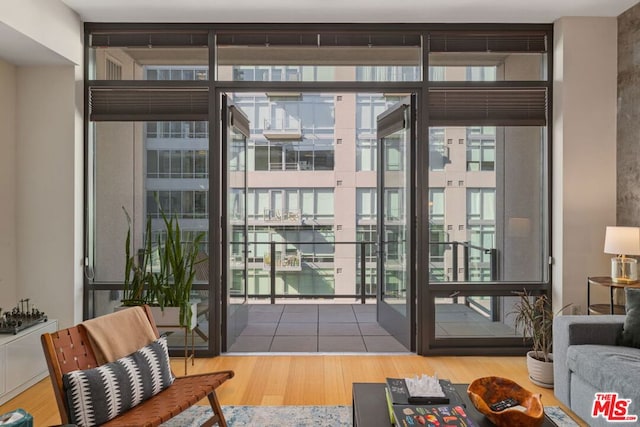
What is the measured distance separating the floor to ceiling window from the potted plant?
1.16 ft

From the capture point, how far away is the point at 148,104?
400 cm

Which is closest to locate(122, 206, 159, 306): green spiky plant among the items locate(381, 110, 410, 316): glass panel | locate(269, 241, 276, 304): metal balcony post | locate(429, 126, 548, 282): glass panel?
locate(381, 110, 410, 316): glass panel

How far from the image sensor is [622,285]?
3.26m

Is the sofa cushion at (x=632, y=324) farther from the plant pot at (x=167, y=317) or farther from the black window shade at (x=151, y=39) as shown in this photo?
the black window shade at (x=151, y=39)

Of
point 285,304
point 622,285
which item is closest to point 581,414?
point 622,285

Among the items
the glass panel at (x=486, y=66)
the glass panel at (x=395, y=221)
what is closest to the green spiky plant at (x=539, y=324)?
the glass panel at (x=395, y=221)

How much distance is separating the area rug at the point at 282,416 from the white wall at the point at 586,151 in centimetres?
134

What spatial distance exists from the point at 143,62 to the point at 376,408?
347cm

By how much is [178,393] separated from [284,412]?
2.53 ft

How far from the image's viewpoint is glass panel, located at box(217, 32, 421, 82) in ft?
13.2

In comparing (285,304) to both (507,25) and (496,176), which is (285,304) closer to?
(496,176)

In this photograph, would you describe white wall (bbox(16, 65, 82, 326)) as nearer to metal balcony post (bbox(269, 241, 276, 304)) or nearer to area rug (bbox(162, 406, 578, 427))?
area rug (bbox(162, 406, 578, 427))

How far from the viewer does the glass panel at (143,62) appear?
13.2 ft
